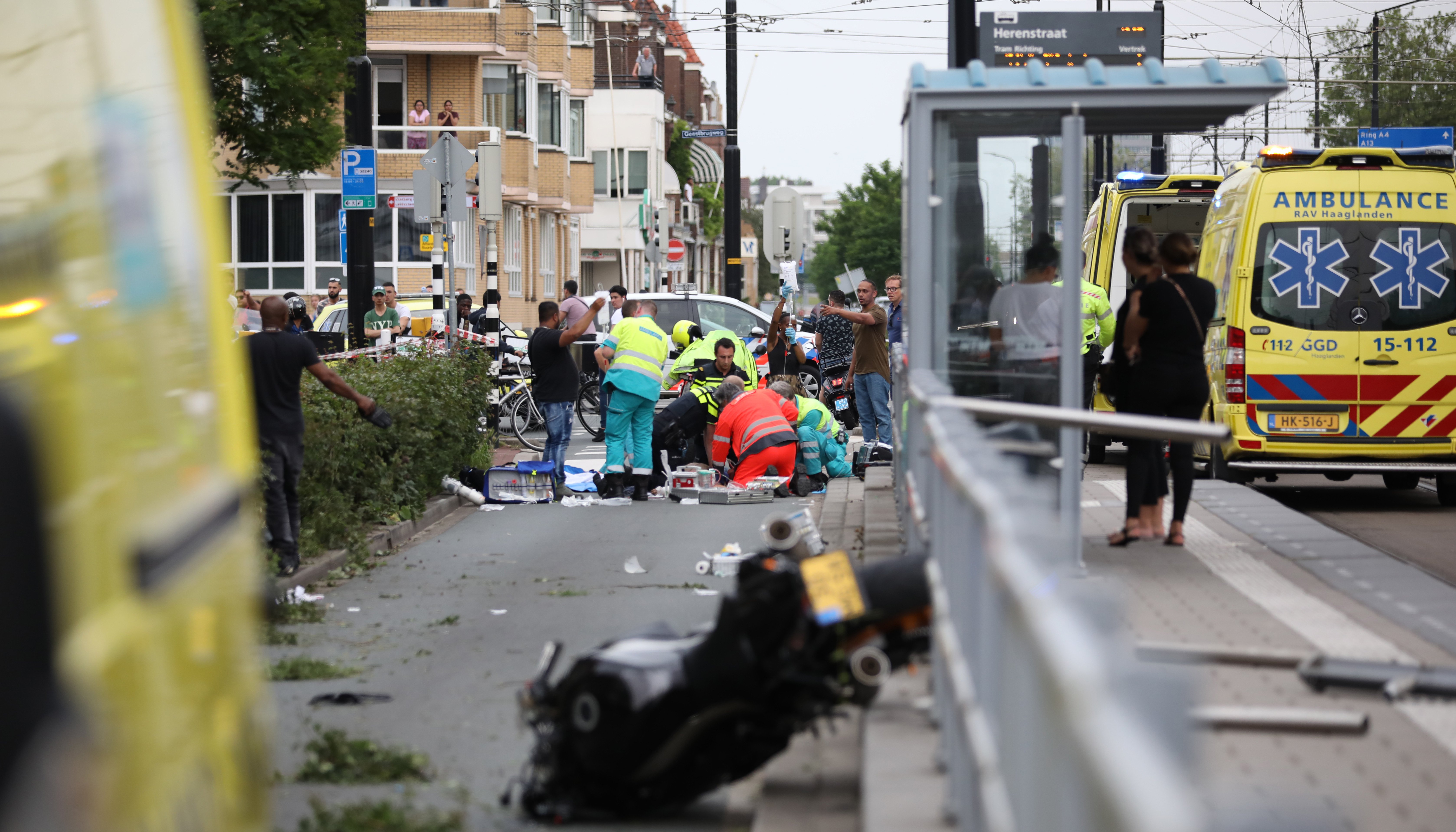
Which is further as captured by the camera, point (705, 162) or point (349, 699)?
point (705, 162)

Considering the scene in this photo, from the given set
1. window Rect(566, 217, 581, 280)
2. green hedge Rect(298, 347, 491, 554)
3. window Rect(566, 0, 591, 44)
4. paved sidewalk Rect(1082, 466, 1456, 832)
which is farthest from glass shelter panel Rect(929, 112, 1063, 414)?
window Rect(566, 0, 591, 44)

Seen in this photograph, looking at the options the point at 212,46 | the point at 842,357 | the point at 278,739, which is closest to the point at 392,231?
the point at 842,357

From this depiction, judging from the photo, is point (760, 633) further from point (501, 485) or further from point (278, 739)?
point (501, 485)

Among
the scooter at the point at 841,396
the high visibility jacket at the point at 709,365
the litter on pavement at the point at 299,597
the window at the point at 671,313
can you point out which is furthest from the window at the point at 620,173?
the litter on pavement at the point at 299,597

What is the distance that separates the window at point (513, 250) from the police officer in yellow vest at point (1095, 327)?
34.5 meters

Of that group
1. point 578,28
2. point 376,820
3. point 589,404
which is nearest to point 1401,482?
point 376,820

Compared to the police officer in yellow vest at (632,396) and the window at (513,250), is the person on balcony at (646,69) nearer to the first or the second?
the window at (513,250)

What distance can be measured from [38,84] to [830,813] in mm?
3498

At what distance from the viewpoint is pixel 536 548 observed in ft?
40.4

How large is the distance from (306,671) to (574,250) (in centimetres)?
5305

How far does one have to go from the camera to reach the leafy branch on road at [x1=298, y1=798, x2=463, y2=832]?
509cm

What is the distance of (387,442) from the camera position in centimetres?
1335

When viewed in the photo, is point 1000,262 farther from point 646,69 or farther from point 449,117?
point 646,69

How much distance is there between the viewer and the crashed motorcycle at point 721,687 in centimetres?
495
